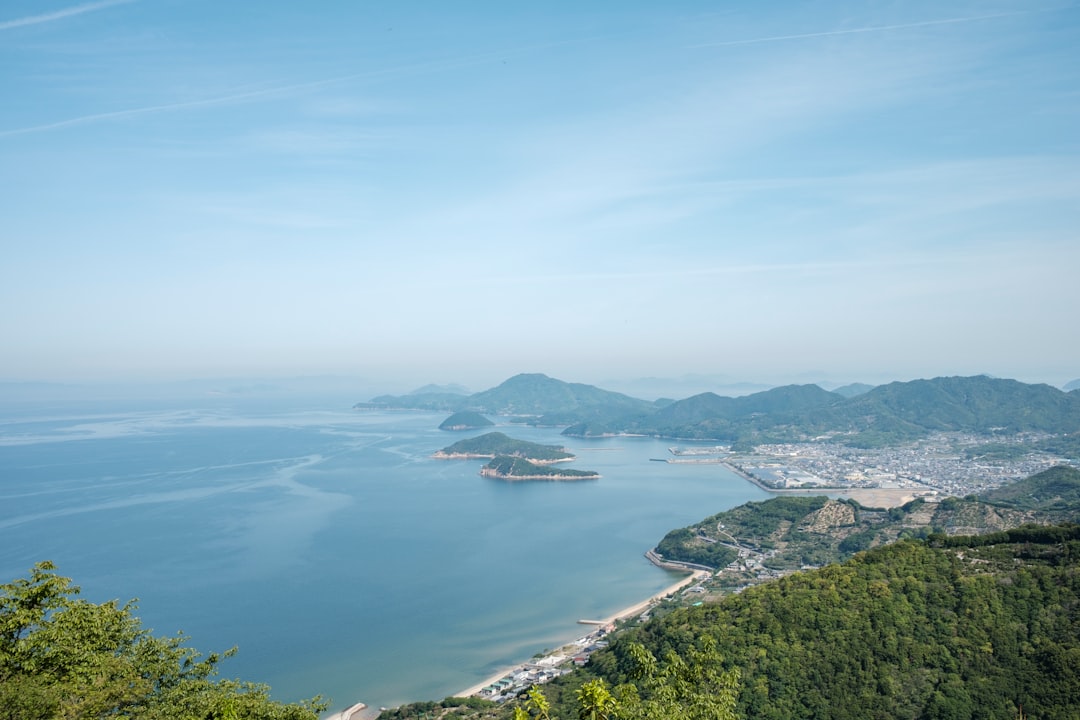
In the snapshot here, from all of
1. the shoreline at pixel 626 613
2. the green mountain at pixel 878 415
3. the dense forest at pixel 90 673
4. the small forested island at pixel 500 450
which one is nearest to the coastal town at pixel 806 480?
the shoreline at pixel 626 613

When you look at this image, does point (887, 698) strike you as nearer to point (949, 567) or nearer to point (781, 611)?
point (781, 611)

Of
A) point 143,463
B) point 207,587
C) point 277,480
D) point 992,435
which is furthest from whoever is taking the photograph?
point 992,435

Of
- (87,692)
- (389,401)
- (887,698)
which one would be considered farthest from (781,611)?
(389,401)

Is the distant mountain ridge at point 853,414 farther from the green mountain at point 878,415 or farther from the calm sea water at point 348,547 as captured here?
the calm sea water at point 348,547

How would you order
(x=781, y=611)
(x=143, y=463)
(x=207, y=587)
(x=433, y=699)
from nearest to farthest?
1. (x=781, y=611)
2. (x=433, y=699)
3. (x=207, y=587)
4. (x=143, y=463)

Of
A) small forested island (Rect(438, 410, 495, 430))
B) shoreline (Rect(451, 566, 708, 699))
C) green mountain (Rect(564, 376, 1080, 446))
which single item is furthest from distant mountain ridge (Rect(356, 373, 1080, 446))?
shoreline (Rect(451, 566, 708, 699))

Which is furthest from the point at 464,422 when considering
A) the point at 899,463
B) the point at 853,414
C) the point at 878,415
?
the point at 899,463

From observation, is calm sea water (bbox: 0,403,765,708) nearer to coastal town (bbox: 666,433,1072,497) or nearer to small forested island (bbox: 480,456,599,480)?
small forested island (bbox: 480,456,599,480)
